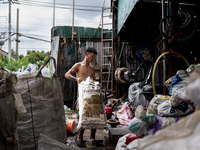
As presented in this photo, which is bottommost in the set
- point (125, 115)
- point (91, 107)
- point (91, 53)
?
point (125, 115)

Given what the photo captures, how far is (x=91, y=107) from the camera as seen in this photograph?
12.4 feet

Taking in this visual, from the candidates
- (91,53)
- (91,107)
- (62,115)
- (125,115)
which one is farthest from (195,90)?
(125,115)

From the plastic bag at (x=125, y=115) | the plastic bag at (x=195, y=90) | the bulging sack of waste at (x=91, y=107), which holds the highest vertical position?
the plastic bag at (x=195, y=90)

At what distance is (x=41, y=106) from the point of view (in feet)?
8.14

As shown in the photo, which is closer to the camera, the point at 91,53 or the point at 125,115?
the point at 91,53

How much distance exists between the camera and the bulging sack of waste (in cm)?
366

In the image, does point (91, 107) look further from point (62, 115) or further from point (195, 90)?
point (195, 90)

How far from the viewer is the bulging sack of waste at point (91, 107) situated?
3.66 meters

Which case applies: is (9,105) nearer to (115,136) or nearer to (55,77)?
(55,77)

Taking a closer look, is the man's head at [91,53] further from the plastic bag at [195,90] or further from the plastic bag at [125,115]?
the plastic bag at [195,90]

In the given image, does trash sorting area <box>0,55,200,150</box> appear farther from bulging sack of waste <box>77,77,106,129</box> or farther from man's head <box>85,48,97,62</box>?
man's head <box>85,48,97,62</box>

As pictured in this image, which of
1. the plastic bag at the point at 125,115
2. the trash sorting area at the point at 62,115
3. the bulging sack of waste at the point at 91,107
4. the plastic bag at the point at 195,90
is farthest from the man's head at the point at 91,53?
the plastic bag at the point at 195,90

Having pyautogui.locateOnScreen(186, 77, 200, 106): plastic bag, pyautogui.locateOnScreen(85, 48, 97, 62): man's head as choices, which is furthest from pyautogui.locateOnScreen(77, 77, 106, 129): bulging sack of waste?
pyautogui.locateOnScreen(186, 77, 200, 106): plastic bag

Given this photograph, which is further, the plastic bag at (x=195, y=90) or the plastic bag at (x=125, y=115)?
the plastic bag at (x=125, y=115)
